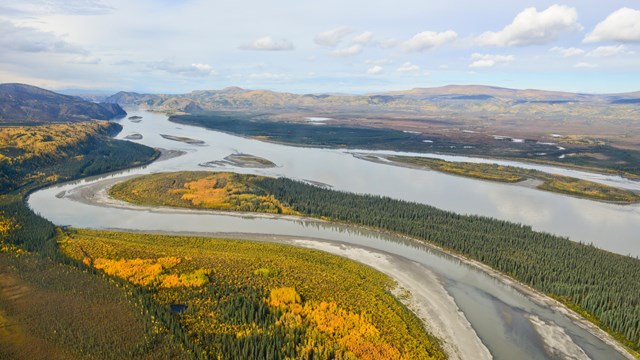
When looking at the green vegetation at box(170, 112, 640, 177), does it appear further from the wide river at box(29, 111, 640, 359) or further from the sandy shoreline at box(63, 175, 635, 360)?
the sandy shoreline at box(63, 175, 635, 360)

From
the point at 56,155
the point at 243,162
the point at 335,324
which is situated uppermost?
the point at 56,155

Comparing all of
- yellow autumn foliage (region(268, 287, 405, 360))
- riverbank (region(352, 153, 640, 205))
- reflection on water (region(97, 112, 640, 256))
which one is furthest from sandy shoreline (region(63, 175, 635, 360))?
riverbank (region(352, 153, 640, 205))

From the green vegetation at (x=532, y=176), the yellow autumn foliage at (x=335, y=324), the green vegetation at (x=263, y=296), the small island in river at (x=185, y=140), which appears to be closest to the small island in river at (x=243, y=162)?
the small island in river at (x=185, y=140)

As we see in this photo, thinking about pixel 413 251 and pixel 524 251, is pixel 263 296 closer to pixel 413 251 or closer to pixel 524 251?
pixel 413 251

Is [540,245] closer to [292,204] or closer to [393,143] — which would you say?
[292,204]

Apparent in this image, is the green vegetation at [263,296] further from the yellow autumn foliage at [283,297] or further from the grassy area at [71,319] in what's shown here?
the grassy area at [71,319]

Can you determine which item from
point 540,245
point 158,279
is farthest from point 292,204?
point 540,245

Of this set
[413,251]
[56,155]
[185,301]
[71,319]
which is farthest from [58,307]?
[56,155]
